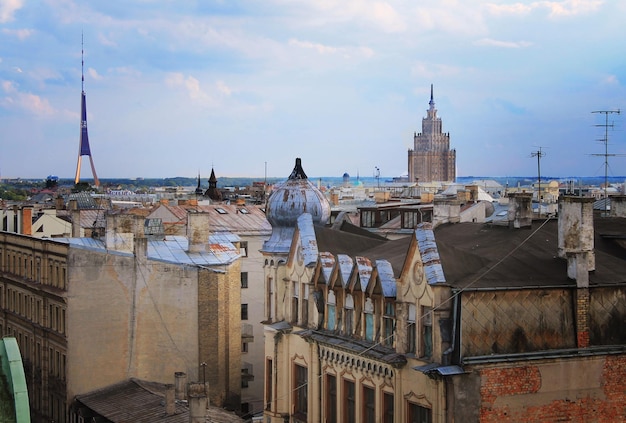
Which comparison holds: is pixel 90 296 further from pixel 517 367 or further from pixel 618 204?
pixel 517 367

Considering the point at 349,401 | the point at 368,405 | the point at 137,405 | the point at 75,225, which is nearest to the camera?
the point at 368,405

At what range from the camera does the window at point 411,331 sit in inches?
1129

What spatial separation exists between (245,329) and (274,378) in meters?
24.6

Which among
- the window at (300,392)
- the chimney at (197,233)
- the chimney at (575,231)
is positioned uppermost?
the chimney at (575,231)

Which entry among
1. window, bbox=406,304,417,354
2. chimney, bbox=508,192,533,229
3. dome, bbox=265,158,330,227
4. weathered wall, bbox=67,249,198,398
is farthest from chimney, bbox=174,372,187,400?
window, bbox=406,304,417,354

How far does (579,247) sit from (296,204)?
12639mm

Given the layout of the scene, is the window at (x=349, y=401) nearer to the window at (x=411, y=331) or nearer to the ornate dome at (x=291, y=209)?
the window at (x=411, y=331)

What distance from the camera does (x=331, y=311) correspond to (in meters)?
33.8

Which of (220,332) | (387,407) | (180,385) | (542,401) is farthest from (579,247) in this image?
(220,332)

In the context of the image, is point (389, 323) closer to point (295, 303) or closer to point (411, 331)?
point (411, 331)

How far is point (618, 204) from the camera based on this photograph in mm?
37781

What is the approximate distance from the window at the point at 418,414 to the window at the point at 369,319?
3.01m

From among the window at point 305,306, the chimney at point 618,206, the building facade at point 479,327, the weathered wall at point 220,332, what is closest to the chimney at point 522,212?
the building facade at point 479,327

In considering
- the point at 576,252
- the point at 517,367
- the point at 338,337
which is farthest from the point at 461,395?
the point at 338,337
